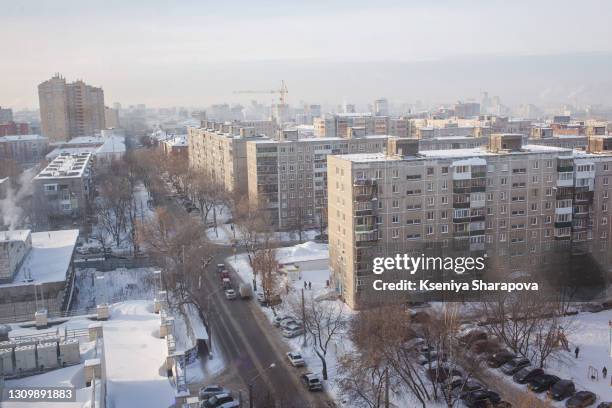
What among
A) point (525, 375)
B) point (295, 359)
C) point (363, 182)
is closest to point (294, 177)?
point (363, 182)

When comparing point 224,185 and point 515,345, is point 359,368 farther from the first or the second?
point 224,185

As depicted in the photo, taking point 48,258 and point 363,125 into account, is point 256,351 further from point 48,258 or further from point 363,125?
point 363,125

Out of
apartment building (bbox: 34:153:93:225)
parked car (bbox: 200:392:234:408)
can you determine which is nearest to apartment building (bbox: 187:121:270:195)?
apartment building (bbox: 34:153:93:225)

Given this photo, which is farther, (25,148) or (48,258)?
(25,148)

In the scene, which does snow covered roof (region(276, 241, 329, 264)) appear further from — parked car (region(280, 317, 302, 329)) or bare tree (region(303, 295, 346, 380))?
bare tree (region(303, 295, 346, 380))

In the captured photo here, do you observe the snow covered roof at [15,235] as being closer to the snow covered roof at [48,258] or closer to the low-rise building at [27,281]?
the low-rise building at [27,281]

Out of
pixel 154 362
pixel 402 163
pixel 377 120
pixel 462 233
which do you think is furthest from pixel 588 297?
pixel 377 120
